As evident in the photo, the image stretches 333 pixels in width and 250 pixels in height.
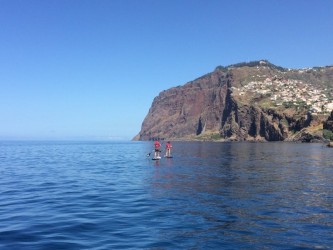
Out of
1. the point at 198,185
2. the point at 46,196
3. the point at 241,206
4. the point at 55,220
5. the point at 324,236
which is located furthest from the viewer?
the point at 198,185

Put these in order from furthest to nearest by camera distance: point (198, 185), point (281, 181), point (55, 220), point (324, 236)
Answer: point (281, 181), point (198, 185), point (55, 220), point (324, 236)

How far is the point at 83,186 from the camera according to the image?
105ft

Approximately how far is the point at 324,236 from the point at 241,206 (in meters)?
6.87

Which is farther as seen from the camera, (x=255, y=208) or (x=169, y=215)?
(x=255, y=208)

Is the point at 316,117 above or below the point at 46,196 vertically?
above

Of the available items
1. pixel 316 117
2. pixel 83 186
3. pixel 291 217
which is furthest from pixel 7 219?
pixel 316 117

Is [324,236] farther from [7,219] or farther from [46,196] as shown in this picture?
[46,196]

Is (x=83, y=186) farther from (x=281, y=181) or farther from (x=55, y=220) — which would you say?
(x=281, y=181)

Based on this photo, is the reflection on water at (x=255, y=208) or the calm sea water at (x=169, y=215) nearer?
the calm sea water at (x=169, y=215)

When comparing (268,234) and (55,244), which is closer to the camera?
(55,244)

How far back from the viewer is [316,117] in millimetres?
182750

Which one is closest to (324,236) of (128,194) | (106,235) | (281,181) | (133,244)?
(133,244)

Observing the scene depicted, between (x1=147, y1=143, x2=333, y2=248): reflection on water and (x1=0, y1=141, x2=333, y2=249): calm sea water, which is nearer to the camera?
(x1=0, y1=141, x2=333, y2=249): calm sea water

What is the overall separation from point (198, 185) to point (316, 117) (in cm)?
16997
